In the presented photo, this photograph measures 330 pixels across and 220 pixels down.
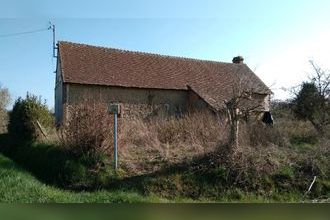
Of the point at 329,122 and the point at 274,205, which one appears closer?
the point at 274,205

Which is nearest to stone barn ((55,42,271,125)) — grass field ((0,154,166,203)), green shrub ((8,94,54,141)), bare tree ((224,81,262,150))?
green shrub ((8,94,54,141))

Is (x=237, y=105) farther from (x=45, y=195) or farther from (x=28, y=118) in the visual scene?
(x=28, y=118)

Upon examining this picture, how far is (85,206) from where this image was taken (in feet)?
6.99

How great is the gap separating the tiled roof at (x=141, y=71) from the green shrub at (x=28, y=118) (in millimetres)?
7095

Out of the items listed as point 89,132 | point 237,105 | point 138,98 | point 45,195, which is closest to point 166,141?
point 237,105

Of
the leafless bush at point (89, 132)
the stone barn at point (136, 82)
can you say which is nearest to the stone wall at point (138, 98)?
the stone barn at point (136, 82)

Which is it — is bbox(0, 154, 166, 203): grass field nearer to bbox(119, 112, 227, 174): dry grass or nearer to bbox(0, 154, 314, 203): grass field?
bbox(0, 154, 314, 203): grass field

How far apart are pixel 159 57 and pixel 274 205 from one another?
113 feet

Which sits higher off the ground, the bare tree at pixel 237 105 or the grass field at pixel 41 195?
the bare tree at pixel 237 105

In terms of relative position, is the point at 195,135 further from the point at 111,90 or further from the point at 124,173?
the point at 111,90

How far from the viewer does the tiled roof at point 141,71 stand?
97.7 ft

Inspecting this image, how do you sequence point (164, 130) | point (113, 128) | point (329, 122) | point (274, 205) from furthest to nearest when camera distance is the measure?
point (329, 122) < point (164, 130) < point (113, 128) < point (274, 205)

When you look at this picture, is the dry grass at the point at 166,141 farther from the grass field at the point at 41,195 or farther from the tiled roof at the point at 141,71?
the tiled roof at the point at 141,71

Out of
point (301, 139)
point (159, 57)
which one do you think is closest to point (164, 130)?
point (301, 139)
